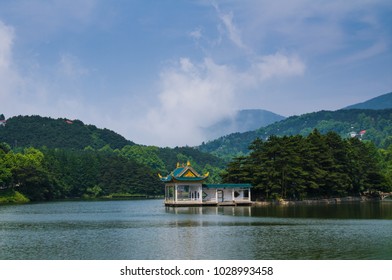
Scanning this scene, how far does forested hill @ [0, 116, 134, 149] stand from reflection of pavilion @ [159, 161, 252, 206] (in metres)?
109

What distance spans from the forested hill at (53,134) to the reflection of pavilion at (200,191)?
4292 inches

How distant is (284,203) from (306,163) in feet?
19.3

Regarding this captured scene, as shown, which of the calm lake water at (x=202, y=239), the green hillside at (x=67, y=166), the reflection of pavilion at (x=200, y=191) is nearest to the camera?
the calm lake water at (x=202, y=239)

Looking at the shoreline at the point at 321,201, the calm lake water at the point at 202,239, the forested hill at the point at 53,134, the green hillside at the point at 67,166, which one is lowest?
the calm lake water at the point at 202,239

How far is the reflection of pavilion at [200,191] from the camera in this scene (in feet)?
187

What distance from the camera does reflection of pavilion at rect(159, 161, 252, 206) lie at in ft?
187

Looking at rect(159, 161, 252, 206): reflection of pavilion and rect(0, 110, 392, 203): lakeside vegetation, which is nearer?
rect(159, 161, 252, 206): reflection of pavilion

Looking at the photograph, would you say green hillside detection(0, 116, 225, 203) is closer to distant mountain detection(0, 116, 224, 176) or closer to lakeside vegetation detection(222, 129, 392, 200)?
distant mountain detection(0, 116, 224, 176)

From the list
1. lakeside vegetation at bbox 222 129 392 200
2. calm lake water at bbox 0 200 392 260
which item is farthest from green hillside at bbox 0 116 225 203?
calm lake water at bbox 0 200 392 260

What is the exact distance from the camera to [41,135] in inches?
6649

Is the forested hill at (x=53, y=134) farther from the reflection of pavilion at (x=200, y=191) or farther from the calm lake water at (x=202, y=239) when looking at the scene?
the calm lake water at (x=202, y=239)

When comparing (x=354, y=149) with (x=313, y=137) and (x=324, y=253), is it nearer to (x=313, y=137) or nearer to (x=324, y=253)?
(x=313, y=137)

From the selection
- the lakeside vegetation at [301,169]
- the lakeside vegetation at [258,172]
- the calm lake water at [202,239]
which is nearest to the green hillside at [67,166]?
the lakeside vegetation at [258,172]

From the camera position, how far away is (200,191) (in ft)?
189
